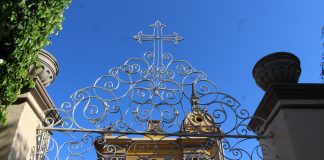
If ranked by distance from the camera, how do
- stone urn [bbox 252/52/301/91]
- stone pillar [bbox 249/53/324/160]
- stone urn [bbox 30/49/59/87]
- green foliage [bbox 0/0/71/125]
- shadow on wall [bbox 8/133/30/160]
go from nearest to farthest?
green foliage [bbox 0/0/71/125] → shadow on wall [bbox 8/133/30/160] → stone pillar [bbox 249/53/324/160] → stone urn [bbox 30/49/59/87] → stone urn [bbox 252/52/301/91]

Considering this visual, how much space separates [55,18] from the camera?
4.05 meters

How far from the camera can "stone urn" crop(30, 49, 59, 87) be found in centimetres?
434

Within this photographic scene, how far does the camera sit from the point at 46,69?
442 cm

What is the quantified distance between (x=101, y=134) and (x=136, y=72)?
107 cm

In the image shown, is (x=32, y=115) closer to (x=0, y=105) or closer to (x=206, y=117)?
(x=0, y=105)

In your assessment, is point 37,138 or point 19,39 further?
point 37,138

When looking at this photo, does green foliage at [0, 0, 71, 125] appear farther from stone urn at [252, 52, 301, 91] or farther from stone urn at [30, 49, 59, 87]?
stone urn at [252, 52, 301, 91]

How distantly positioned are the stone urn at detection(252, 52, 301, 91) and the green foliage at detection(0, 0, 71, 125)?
279cm

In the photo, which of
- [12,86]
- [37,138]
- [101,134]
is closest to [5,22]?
[12,86]

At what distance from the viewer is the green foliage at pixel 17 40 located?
3.27 meters

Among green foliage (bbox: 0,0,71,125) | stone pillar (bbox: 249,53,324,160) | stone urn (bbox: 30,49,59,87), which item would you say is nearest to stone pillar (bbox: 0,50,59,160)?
stone urn (bbox: 30,49,59,87)

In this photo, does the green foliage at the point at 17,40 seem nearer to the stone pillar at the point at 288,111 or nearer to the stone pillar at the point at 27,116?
the stone pillar at the point at 27,116

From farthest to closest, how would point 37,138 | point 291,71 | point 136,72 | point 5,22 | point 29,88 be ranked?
point 136,72, point 291,71, point 37,138, point 29,88, point 5,22

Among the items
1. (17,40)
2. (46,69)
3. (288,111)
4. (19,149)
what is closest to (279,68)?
(288,111)
